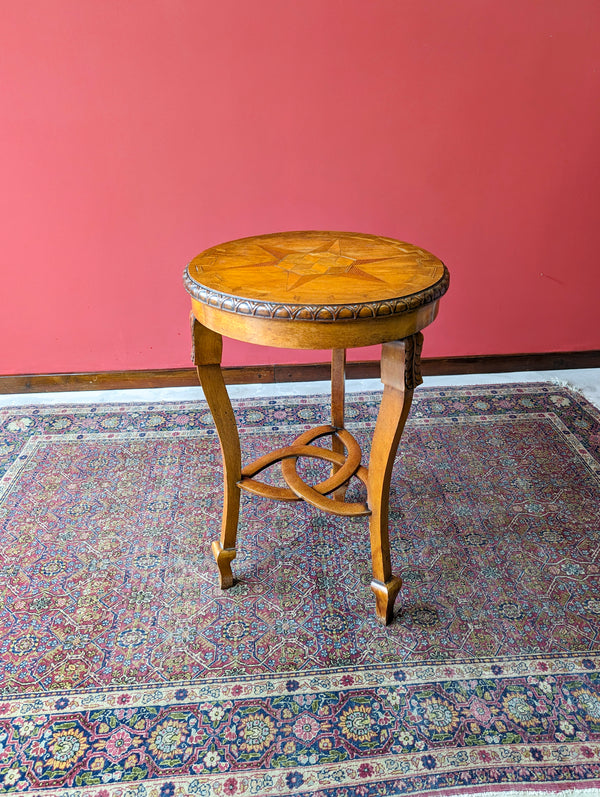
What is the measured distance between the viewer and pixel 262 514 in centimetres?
262

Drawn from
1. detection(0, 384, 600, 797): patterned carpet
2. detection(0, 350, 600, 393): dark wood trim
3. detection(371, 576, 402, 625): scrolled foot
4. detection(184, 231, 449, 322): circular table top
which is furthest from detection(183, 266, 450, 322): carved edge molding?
detection(0, 350, 600, 393): dark wood trim

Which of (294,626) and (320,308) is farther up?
(320,308)

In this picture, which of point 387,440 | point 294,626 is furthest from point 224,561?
point 387,440

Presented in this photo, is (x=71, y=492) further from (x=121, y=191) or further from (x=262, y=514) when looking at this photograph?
(x=121, y=191)

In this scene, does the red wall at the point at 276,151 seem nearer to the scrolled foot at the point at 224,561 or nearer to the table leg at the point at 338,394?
the table leg at the point at 338,394

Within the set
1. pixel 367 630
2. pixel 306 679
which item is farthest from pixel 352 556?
pixel 306 679

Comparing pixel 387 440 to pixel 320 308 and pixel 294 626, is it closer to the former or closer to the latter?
pixel 320 308

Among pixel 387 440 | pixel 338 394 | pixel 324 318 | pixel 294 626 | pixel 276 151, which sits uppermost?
pixel 276 151

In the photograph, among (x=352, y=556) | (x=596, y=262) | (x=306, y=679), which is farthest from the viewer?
(x=596, y=262)

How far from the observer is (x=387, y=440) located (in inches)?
73.4

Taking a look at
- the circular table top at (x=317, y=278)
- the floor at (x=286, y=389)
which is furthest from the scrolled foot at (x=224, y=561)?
the floor at (x=286, y=389)

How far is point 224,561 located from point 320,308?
3.55ft

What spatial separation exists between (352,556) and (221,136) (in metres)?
2.26

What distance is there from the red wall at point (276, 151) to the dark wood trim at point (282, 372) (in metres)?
0.07
